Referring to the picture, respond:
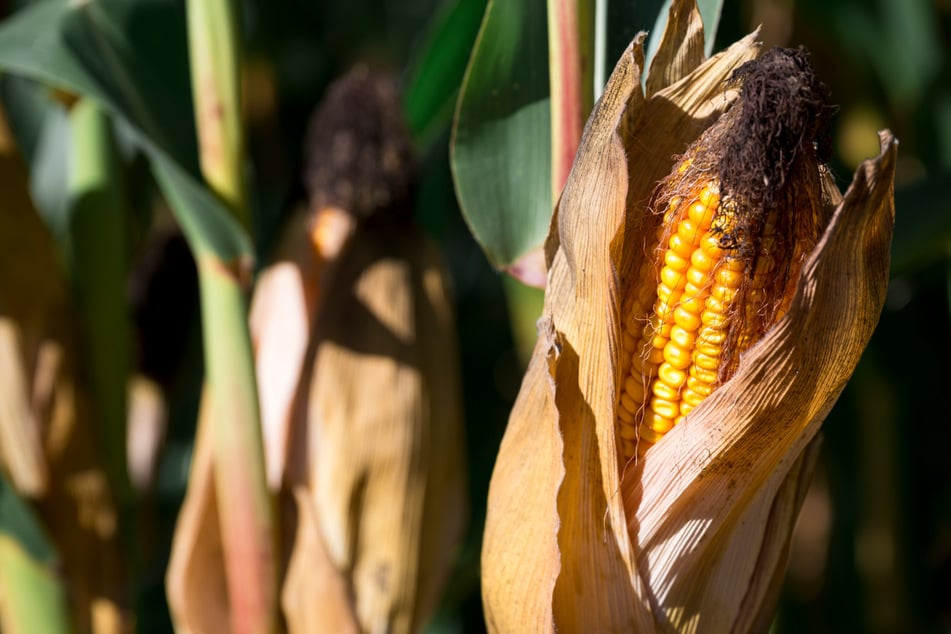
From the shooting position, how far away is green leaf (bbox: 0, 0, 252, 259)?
0.78m

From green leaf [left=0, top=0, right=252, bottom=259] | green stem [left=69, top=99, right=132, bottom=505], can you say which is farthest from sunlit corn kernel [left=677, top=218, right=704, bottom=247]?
green stem [left=69, top=99, right=132, bottom=505]

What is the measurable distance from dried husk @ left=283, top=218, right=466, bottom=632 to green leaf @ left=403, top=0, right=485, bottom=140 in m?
0.16

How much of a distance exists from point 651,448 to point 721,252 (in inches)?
4.9

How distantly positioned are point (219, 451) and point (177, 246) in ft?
1.87

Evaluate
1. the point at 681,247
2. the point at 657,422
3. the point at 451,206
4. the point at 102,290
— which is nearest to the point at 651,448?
the point at 657,422

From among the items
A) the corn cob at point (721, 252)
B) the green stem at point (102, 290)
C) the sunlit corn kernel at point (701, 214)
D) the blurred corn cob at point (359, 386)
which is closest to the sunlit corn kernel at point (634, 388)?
the corn cob at point (721, 252)

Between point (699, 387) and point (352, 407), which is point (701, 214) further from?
point (352, 407)

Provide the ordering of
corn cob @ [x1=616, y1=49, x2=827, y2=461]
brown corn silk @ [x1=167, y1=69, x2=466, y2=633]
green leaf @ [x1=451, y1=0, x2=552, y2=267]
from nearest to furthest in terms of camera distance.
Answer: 1. corn cob @ [x1=616, y1=49, x2=827, y2=461]
2. green leaf @ [x1=451, y1=0, x2=552, y2=267]
3. brown corn silk @ [x1=167, y1=69, x2=466, y2=633]

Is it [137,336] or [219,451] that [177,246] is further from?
[219,451]

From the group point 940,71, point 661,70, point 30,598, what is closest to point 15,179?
point 30,598

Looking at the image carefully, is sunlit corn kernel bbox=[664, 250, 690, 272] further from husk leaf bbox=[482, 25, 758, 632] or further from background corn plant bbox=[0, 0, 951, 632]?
background corn plant bbox=[0, 0, 951, 632]

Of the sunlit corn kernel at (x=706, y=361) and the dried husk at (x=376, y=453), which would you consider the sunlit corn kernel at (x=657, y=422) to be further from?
the dried husk at (x=376, y=453)

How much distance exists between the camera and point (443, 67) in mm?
978

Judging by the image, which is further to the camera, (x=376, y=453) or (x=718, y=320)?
(x=376, y=453)
